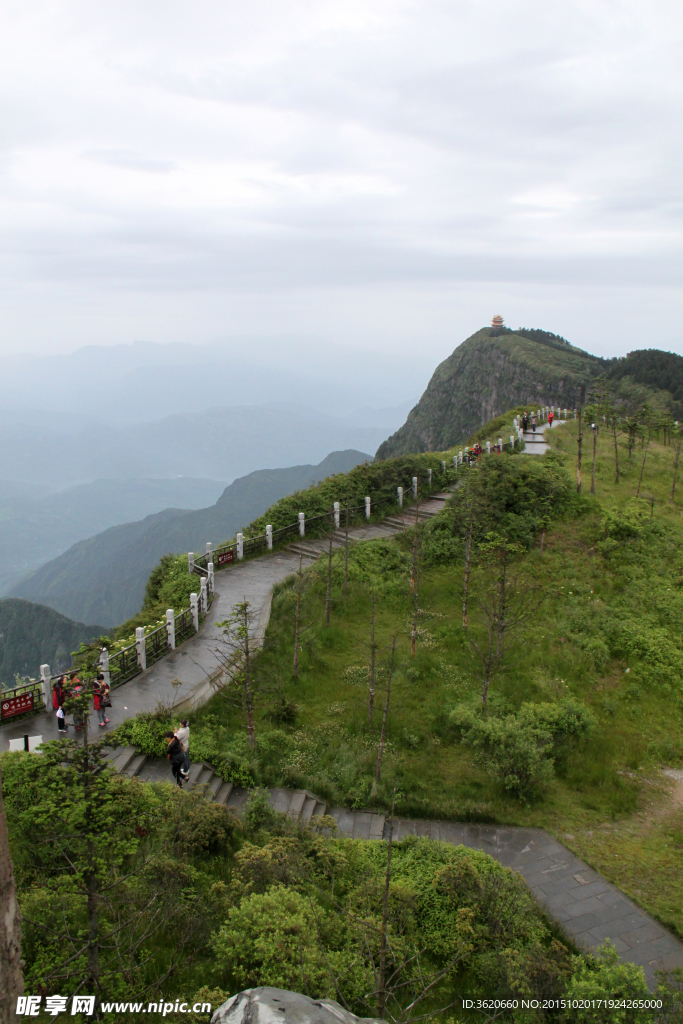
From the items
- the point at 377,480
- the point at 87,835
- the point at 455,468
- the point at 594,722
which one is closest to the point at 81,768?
the point at 87,835

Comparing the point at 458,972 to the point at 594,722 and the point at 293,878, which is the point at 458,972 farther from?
the point at 594,722

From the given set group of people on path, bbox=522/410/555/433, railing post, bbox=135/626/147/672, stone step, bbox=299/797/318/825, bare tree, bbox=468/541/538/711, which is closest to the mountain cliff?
group of people on path, bbox=522/410/555/433

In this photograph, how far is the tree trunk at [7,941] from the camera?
13.3 ft

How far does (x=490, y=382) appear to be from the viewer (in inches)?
5418

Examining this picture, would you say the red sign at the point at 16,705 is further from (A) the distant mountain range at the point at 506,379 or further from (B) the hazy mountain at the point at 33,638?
(A) the distant mountain range at the point at 506,379

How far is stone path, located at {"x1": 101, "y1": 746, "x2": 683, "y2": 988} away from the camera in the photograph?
31.6ft

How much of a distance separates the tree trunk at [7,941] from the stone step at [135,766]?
7488mm

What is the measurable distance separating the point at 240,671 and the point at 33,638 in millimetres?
80994

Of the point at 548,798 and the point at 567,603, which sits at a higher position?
the point at 567,603

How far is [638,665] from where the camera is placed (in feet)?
55.3

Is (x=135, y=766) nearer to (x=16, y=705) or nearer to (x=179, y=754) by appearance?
(x=179, y=754)

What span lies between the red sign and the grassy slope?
358 centimetres

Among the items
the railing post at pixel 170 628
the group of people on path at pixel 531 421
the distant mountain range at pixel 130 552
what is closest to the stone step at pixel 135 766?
the railing post at pixel 170 628

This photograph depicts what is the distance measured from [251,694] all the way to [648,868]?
7.93m
